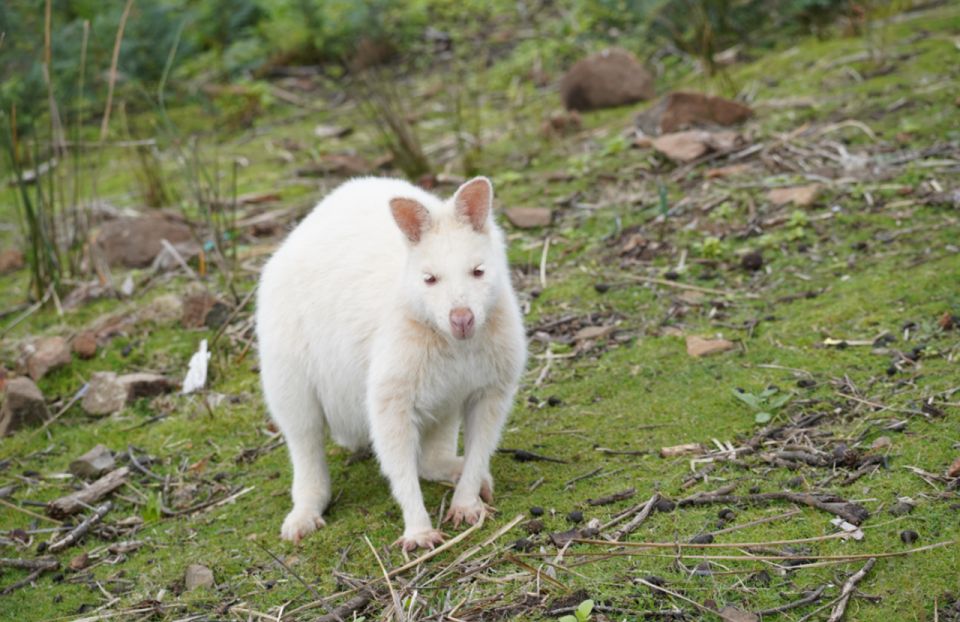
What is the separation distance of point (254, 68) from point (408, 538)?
34.4 feet

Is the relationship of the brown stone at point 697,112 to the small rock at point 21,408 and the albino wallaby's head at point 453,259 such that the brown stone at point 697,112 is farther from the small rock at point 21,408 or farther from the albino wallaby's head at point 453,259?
the small rock at point 21,408

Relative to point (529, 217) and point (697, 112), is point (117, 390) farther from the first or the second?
point (697, 112)

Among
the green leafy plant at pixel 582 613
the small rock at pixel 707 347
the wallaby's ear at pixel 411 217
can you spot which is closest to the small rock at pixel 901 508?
the green leafy plant at pixel 582 613

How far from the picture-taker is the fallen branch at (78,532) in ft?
16.4

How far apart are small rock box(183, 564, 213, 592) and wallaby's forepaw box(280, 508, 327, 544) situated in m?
0.38

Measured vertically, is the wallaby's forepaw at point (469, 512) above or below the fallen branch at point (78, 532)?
above

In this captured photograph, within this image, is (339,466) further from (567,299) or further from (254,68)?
(254,68)

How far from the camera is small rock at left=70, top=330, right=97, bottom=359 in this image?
22.5 ft

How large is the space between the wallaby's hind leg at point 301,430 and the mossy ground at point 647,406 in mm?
176

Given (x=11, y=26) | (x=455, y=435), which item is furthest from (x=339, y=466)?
(x=11, y=26)

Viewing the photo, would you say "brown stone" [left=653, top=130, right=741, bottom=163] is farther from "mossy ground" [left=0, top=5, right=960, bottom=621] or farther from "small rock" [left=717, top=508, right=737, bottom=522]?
"small rock" [left=717, top=508, right=737, bottom=522]

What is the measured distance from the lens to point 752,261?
6.52 meters

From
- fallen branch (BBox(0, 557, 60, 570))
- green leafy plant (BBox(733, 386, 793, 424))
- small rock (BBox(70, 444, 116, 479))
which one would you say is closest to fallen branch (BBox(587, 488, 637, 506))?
green leafy plant (BBox(733, 386, 793, 424))

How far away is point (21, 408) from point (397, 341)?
292cm
